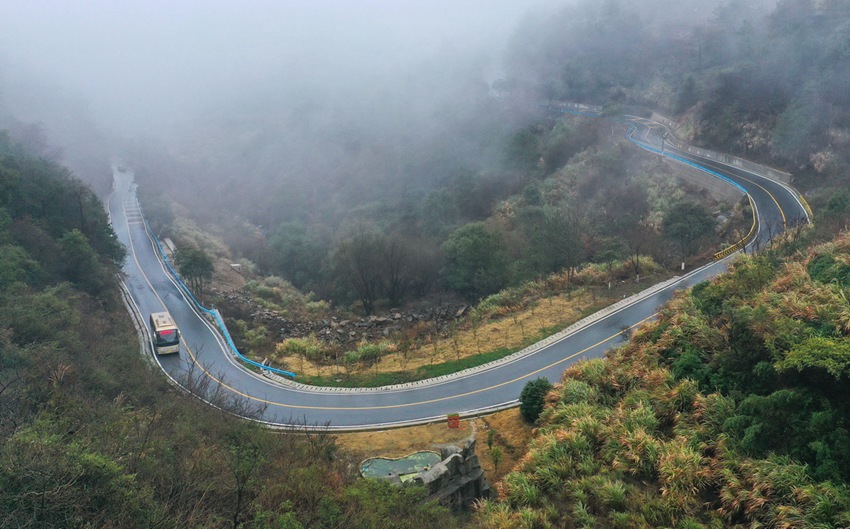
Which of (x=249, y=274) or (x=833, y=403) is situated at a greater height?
(x=249, y=274)

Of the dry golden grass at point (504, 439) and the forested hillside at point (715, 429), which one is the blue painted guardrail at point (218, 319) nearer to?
the dry golden grass at point (504, 439)

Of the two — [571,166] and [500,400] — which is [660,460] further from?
[571,166]

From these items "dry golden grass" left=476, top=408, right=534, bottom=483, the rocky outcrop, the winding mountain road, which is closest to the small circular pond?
"dry golden grass" left=476, top=408, right=534, bottom=483

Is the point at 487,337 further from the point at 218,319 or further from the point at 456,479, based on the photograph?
the point at 218,319

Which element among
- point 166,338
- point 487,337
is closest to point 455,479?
point 487,337

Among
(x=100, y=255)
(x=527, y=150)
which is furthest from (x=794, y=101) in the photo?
(x=100, y=255)

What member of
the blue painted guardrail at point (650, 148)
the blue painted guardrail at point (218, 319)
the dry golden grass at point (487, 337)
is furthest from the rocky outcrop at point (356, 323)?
the blue painted guardrail at point (650, 148)

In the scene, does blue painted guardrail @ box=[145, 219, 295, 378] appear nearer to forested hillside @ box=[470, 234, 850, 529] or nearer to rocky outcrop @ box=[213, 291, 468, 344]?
rocky outcrop @ box=[213, 291, 468, 344]
